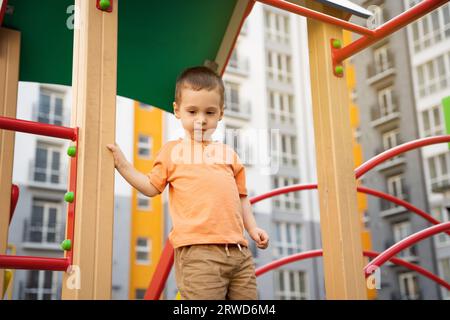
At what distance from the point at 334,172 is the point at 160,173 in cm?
55

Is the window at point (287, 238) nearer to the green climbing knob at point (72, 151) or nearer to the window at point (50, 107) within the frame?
the window at point (50, 107)

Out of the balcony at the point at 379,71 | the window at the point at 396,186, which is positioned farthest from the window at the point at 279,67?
the window at the point at 396,186

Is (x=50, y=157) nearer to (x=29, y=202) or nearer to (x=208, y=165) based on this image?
(x=29, y=202)

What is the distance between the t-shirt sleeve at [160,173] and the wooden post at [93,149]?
240mm

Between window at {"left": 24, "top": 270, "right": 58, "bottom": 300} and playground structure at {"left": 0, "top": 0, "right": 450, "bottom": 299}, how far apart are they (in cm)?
1254

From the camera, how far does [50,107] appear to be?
1559cm

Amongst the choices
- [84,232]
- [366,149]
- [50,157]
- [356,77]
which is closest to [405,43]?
[356,77]

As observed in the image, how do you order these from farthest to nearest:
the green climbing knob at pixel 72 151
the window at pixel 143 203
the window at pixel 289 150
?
the window at pixel 289 150, the window at pixel 143 203, the green climbing knob at pixel 72 151

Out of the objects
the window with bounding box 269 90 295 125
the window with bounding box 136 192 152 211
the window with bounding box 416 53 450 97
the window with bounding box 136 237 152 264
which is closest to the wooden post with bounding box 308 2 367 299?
the window with bounding box 136 237 152 264

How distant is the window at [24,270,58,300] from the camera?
1422 cm

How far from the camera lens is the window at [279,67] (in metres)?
19.5

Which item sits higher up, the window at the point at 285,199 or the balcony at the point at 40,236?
the window at the point at 285,199

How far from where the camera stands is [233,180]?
5.99 feet
